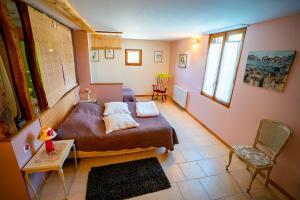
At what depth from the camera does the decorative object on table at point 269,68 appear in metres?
1.82

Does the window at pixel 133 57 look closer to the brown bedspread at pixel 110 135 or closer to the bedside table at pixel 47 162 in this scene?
the brown bedspread at pixel 110 135

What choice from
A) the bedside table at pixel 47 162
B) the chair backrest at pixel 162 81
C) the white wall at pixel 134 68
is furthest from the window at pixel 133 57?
the bedside table at pixel 47 162

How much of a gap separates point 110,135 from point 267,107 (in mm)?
2357

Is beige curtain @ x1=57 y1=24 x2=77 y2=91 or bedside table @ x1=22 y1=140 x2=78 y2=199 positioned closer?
bedside table @ x1=22 y1=140 x2=78 y2=199

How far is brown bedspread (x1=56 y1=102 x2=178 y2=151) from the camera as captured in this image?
2.13 metres

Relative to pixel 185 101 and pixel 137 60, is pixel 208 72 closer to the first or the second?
pixel 185 101

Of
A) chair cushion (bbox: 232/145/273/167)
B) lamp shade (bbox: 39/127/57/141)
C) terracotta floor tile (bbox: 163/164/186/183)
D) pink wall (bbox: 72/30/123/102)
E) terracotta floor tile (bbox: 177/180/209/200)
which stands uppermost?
pink wall (bbox: 72/30/123/102)

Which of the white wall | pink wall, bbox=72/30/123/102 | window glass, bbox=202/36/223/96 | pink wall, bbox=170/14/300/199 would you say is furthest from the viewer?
the white wall

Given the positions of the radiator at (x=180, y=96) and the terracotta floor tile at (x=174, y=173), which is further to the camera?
the radiator at (x=180, y=96)

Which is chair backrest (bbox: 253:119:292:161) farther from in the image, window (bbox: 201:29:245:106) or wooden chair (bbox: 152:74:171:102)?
wooden chair (bbox: 152:74:171:102)

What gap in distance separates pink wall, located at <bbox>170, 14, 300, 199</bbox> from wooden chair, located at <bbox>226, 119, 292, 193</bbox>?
11 cm

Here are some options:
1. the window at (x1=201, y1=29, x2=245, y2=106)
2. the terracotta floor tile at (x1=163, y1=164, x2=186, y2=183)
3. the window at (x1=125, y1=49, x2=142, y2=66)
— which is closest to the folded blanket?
the terracotta floor tile at (x1=163, y1=164, x2=186, y2=183)

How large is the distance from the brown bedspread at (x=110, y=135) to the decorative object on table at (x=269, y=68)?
1560mm

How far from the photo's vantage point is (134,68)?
5633 millimetres
